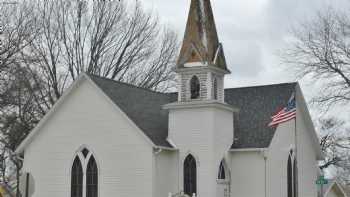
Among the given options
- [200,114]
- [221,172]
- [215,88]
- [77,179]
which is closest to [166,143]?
[200,114]

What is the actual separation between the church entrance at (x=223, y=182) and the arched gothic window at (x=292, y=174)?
3578mm

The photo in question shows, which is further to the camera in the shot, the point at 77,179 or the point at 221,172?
the point at 221,172

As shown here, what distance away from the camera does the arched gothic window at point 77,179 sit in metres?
31.4

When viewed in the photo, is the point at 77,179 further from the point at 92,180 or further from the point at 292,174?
the point at 292,174

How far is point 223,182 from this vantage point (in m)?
31.9

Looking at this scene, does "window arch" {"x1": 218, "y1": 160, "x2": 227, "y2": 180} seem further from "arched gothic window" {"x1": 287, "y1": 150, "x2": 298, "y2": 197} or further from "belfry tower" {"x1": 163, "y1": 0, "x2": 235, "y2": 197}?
"arched gothic window" {"x1": 287, "y1": 150, "x2": 298, "y2": 197}

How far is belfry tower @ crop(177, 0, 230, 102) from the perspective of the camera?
1252 inches

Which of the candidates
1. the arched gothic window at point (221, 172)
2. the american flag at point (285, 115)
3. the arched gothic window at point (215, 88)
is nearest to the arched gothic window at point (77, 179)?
the arched gothic window at point (221, 172)

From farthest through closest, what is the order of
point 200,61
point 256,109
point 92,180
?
1. point 256,109
2. point 200,61
3. point 92,180

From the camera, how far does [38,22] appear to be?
1812 inches

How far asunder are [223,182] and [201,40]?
6.71 metres

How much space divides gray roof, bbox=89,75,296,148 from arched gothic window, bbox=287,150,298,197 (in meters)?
2.58

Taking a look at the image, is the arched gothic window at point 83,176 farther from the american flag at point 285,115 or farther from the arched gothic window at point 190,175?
the american flag at point 285,115

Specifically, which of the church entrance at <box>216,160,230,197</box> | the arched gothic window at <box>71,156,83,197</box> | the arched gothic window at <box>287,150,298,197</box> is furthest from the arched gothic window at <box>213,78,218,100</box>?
the arched gothic window at <box>71,156,83,197</box>
